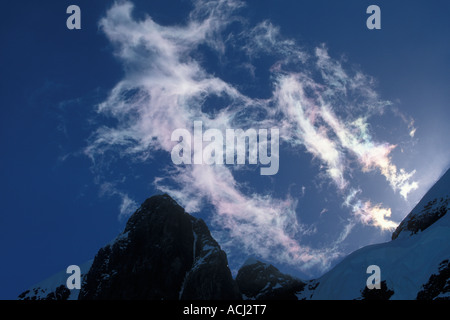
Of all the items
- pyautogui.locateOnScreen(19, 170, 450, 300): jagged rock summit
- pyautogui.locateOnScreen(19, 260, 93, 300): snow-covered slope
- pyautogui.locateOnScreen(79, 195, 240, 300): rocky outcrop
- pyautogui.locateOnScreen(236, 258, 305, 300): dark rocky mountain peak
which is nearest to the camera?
pyautogui.locateOnScreen(19, 170, 450, 300): jagged rock summit

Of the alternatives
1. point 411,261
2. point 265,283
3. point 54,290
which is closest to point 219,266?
point 265,283

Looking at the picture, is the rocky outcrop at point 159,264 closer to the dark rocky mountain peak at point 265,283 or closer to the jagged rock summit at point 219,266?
the jagged rock summit at point 219,266

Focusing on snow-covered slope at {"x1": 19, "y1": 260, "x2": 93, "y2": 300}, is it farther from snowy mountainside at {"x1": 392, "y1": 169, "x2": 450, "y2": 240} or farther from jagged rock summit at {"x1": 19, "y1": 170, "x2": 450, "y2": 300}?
snowy mountainside at {"x1": 392, "y1": 169, "x2": 450, "y2": 240}

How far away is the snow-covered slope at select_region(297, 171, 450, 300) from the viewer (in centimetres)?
4991

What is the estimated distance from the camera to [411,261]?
56.1 meters

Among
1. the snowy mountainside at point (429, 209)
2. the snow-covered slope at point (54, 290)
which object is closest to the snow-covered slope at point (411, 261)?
the snowy mountainside at point (429, 209)

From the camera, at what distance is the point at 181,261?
255ft

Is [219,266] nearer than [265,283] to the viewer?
Yes

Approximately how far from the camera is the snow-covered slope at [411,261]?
164 ft

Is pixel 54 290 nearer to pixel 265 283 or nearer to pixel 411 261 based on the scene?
pixel 265 283

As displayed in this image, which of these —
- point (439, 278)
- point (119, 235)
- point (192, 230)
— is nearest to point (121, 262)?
point (119, 235)

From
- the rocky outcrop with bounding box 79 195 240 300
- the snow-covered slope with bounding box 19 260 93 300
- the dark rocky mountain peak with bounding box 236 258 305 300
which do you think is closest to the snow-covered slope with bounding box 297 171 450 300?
the dark rocky mountain peak with bounding box 236 258 305 300
